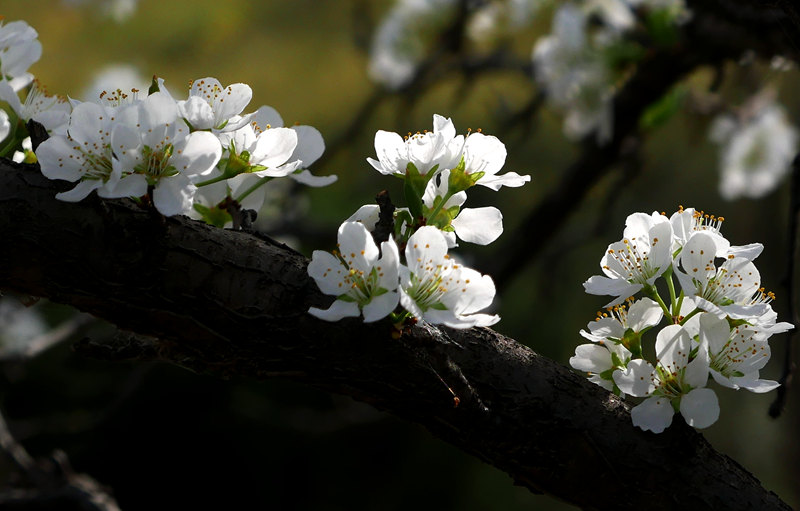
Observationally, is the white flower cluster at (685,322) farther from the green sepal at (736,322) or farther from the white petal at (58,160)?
the white petal at (58,160)

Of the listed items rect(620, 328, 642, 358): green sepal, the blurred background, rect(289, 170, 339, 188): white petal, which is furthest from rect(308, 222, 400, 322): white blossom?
the blurred background

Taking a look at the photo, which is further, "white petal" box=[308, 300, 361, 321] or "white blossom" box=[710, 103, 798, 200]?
"white blossom" box=[710, 103, 798, 200]

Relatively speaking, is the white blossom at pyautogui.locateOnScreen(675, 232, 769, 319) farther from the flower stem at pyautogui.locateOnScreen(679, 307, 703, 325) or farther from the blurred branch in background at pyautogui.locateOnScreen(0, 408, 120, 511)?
the blurred branch in background at pyautogui.locateOnScreen(0, 408, 120, 511)

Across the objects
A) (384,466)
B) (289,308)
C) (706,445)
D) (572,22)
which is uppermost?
(572,22)

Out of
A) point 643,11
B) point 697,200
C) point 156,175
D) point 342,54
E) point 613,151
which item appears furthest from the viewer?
point 342,54

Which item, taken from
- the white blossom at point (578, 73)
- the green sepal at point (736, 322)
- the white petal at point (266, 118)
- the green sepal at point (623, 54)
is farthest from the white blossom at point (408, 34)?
the green sepal at point (736, 322)

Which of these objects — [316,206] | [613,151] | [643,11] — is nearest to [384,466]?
[316,206]

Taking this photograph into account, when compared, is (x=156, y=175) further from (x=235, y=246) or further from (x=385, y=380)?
(x=385, y=380)
